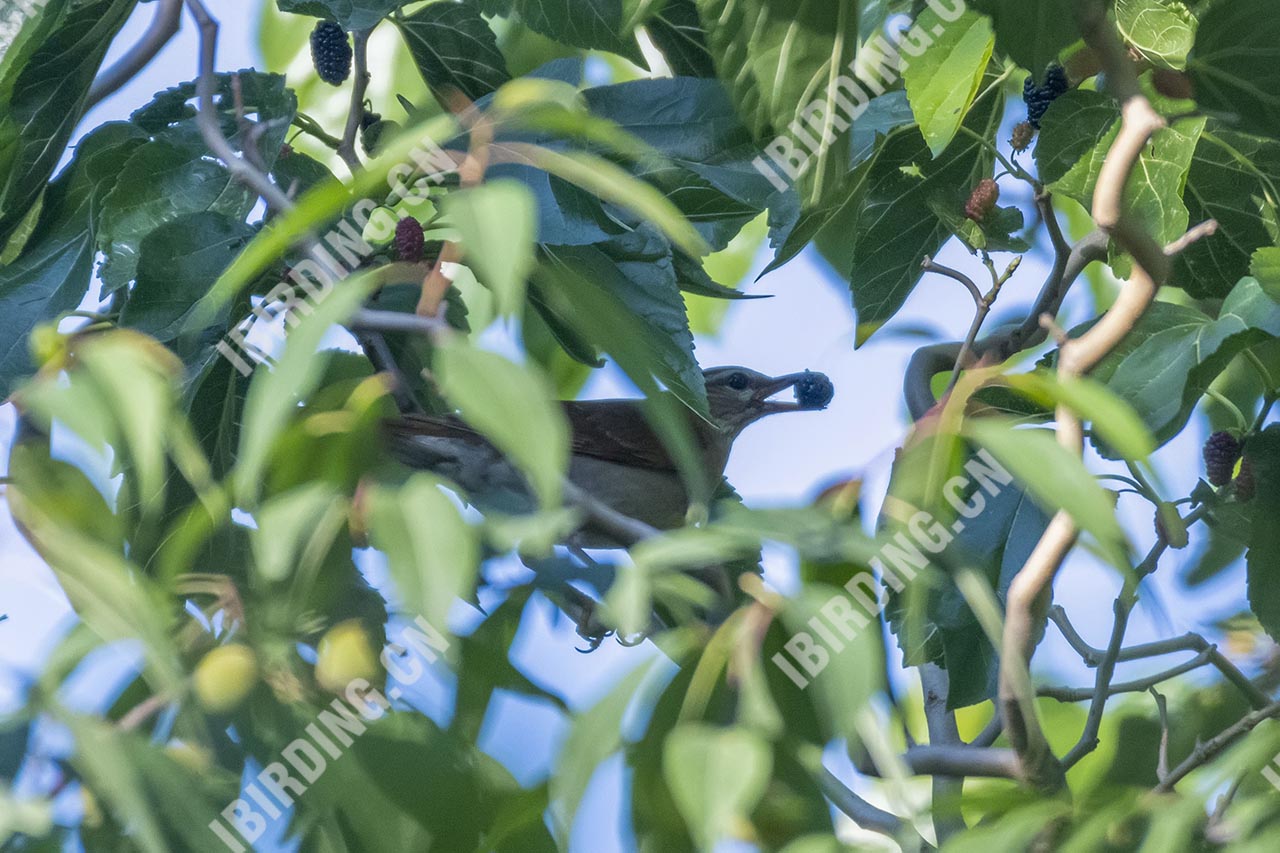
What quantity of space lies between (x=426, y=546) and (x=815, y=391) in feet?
12.3

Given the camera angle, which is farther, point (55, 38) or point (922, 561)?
point (55, 38)

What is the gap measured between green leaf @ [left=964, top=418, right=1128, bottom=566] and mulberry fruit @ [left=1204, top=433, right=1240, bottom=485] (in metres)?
1.53

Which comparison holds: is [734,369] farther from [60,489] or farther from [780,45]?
[60,489]

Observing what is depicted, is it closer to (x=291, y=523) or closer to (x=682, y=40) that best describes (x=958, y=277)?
(x=682, y=40)

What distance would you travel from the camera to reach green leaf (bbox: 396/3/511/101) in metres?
2.60

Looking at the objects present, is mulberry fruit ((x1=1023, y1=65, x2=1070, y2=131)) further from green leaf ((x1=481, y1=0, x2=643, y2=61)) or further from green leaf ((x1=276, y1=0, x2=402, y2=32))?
green leaf ((x1=276, y1=0, x2=402, y2=32))

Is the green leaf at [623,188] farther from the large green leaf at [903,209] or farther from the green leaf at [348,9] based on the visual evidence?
the large green leaf at [903,209]

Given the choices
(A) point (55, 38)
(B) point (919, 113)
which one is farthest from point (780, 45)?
(A) point (55, 38)

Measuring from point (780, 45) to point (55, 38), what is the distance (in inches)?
56.2

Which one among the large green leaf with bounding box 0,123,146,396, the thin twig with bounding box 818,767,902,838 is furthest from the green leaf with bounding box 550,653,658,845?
the large green leaf with bounding box 0,123,146,396

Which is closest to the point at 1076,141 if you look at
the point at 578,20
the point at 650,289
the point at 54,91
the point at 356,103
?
the point at 650,289

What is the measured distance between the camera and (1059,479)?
99 centimetres

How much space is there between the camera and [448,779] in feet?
3.95

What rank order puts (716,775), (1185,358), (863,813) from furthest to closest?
(1185,358), (863,813), (716,775)
